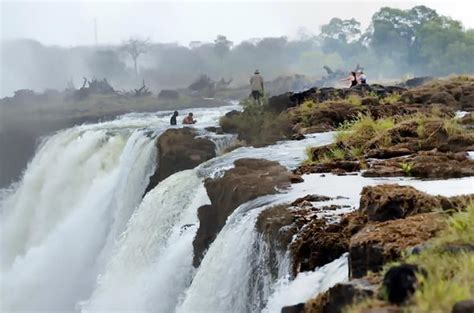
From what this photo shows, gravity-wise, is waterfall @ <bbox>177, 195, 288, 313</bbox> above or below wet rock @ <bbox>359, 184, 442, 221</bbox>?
below

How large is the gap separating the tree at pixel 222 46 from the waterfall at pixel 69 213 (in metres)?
41.2

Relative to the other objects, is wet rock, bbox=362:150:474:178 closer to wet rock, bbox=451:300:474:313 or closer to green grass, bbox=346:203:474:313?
green grass, bbox=346:203:474:313

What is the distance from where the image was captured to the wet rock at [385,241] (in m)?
5.81

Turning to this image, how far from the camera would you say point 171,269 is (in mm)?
11336

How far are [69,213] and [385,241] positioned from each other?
17.5 m

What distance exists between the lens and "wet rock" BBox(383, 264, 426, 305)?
4.54m

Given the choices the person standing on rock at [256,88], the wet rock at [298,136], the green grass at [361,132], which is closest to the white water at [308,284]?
the green grass at [361,132]

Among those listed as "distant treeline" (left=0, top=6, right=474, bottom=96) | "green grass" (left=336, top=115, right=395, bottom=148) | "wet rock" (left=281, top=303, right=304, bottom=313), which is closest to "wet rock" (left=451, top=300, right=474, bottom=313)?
"wet rock" (left=281, top=303, right=304, bottom=313)

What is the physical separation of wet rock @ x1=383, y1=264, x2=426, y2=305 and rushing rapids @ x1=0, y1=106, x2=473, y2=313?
1582 mm

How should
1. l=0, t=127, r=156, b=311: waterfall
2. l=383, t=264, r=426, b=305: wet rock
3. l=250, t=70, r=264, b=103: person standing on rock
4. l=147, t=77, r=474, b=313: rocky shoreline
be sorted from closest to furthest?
1. l=383, t=264, r=426, b=305: wet rock
2. l=147, t=77, r=474, b=313: rocky shoreline
3. l=0, t=127, r=156, b=311: waterfall
4. l=250, t=70, r=264, b=103: person standing on rock

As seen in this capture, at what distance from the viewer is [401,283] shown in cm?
459

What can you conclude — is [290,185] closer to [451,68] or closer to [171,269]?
[171,269]

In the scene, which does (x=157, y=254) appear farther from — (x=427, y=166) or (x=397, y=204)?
(x=397, y=204)

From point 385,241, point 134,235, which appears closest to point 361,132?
point 134,235
